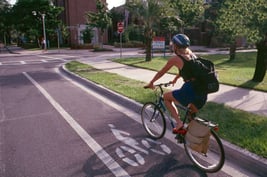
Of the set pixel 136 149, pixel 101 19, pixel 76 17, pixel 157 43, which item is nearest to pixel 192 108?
pixel 136 149

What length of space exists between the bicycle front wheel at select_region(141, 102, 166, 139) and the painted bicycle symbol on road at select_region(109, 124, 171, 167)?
0.65 feet

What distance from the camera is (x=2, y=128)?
22.3 feet

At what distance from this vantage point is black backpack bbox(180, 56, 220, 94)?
14.0 ft

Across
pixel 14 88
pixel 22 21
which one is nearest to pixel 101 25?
pixel 22 21

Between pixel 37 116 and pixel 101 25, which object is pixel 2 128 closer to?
pixel 37 116

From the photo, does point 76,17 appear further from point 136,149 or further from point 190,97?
point 190,97

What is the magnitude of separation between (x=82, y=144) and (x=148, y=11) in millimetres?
16506

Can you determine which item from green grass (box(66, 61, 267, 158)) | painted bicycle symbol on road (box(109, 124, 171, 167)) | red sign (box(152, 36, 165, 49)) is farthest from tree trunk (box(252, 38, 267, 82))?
red sign (box(152, 36, 165, 49))

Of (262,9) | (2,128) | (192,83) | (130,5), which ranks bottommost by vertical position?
(2,128)

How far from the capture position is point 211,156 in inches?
183

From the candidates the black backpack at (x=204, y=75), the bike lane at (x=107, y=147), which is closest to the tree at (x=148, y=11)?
the bike lane at (x=107, y=147)

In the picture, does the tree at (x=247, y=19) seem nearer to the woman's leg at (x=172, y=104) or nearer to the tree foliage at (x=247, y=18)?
A: the tree foliage at (x=247, y=18)

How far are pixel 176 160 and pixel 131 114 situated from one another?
9.41 ft

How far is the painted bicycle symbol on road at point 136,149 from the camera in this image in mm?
4872
